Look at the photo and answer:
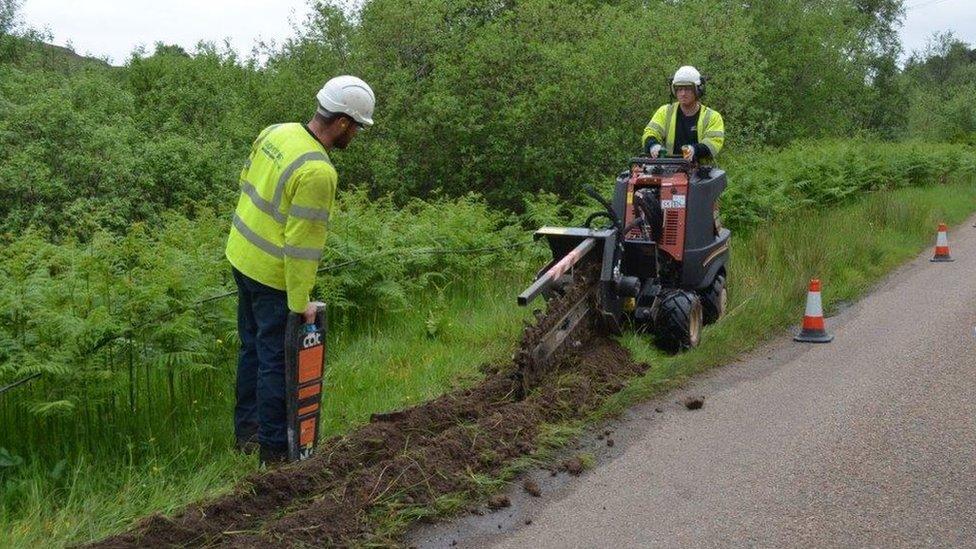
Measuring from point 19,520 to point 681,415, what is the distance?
13.1 feet

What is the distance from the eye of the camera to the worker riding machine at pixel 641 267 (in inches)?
274

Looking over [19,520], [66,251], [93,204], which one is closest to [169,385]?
[66,251]

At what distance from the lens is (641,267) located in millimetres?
7977

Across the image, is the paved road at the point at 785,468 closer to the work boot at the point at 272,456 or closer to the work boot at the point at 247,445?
the work boot at the point at 272,456

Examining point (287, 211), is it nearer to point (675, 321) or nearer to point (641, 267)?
point (641, 267)

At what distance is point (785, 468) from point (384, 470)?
7.47 feet

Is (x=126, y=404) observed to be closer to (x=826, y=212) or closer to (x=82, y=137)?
(x=82, y=137)

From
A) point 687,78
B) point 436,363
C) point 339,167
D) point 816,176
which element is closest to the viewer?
point 436,363


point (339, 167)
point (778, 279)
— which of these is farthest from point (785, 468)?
point (339, 167)

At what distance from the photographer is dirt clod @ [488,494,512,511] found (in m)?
4.95

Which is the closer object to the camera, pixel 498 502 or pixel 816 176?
pixel 498 502

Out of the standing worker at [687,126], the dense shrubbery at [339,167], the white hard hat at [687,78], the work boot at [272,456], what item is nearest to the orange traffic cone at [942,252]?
the dense shrubbery at [339,167]

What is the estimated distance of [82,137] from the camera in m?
16.3

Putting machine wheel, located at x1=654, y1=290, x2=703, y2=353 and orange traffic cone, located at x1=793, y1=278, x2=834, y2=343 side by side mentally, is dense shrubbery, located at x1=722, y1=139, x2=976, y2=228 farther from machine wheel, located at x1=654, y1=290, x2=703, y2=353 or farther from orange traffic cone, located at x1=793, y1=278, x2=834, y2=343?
machine wheel, located at x1=654, y1=290, x2=703, y2=353
